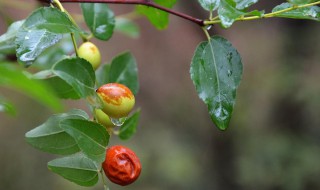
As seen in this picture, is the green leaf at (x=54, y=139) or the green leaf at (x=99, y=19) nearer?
the green leaf at (x=54, y=139)

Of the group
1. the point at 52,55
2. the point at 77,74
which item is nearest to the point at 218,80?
the point at 77,74

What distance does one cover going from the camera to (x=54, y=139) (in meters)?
0.65

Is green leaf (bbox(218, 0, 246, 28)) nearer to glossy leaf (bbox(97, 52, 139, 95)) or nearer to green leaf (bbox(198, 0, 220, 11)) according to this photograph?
green leaf (bbox(198, 0, 220, 11))

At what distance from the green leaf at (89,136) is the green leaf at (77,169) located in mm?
34

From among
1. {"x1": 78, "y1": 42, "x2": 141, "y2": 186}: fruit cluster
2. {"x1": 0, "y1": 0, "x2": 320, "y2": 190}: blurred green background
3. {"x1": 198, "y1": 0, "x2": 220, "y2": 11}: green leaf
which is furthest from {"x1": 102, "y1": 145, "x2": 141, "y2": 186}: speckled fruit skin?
{"x1": 0, "y1": 0, "x2": 320, "y2": 190}: blurred green background

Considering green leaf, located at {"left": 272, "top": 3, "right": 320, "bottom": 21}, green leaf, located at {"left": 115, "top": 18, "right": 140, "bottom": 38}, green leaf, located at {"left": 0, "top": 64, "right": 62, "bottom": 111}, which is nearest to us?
green leaf, located at {"left": 0, "top": 64, "right": 62, "bottom": 111}

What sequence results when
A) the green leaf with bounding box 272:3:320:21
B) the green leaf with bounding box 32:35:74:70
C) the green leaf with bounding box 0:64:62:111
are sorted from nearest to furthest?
the green leaf with bounding box 0:64:62:111 → the green leaf with bounding box 272:3:320:21 → the green leaf with bounding box 32:35:74:70

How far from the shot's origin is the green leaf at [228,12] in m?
0.65

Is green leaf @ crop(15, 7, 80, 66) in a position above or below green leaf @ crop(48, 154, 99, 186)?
above

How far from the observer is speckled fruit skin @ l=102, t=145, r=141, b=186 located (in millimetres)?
645

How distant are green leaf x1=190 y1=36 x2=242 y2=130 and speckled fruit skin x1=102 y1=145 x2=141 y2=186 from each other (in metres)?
0.12

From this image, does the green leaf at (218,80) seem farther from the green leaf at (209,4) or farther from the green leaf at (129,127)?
the green leaf at (129,127)

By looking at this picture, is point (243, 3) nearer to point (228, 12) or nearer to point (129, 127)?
point (228, 12)

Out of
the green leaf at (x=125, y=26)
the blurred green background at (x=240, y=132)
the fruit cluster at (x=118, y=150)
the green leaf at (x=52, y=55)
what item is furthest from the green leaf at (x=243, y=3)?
the blurred green background at (x=240, y=132)
